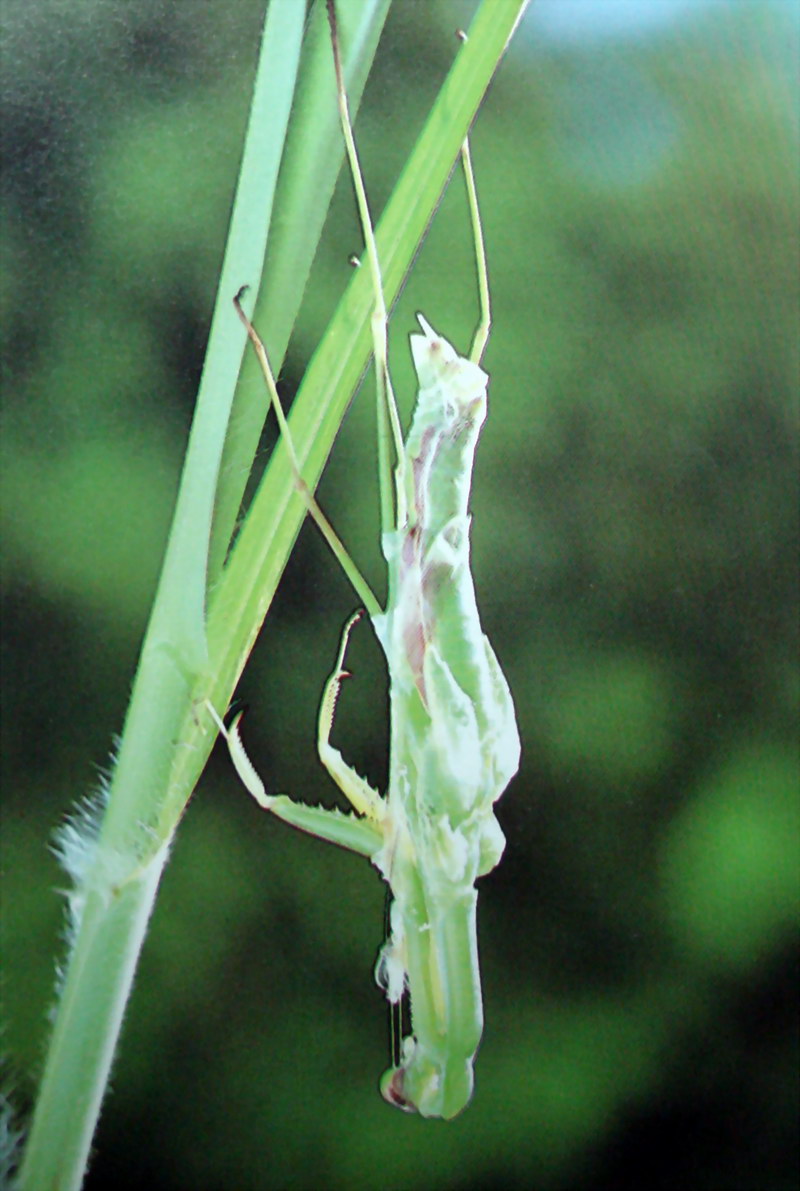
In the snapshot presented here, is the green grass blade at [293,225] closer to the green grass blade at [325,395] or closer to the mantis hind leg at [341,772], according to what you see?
the green grass blade at [325,395]

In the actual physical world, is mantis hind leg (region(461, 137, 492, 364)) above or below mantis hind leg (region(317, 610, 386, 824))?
above

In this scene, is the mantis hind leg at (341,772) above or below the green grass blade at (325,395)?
below

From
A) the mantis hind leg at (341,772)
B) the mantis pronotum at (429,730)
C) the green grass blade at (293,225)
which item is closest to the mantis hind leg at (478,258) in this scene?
the mantis pronotum at (429,730)

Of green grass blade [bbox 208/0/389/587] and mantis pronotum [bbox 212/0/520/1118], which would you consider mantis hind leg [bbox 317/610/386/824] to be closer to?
mantis pronotum [bbox 212/0/520/1118]

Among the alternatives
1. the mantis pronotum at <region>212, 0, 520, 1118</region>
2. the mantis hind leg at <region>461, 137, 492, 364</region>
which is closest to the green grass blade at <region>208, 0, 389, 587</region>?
the mantis pronotum at <region>212, 0, 520, 1118</region>

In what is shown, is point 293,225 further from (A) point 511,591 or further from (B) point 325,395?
(A) point 511,591

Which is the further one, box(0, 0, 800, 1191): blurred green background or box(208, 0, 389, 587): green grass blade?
box(0, 0, 800, 1191): blurred green background

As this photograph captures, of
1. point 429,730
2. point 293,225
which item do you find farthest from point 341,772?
point 293,225
